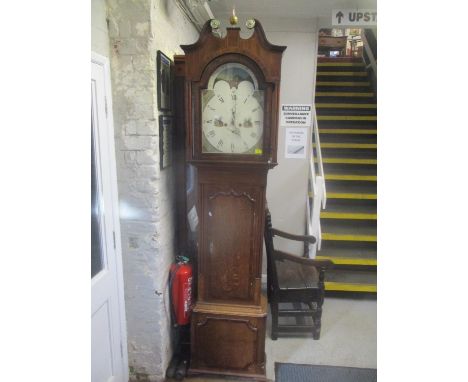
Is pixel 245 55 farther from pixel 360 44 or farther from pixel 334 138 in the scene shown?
pixel 360 44

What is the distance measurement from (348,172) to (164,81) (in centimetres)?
275

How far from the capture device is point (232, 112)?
5.16 feet

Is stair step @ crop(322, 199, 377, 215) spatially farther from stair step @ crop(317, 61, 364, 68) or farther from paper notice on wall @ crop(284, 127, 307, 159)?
stair step @ crop(317, 61, 364, 68)

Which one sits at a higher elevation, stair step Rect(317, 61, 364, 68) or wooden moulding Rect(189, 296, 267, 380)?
stair step Rect(317, 61, 364, 68)

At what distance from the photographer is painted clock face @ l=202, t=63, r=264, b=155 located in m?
1.54

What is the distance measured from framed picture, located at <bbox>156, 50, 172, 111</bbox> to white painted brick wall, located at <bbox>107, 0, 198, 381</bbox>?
5cm

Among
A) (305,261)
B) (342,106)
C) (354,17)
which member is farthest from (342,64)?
(305,261)

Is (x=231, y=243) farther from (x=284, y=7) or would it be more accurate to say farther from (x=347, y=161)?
(x=347, y=161)

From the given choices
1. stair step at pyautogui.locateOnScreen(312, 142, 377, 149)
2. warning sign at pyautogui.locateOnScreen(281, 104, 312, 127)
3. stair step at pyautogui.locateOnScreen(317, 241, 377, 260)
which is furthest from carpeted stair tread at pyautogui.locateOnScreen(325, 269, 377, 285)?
stair step at pyautogui.locateOnScreen(312, 142, 377, 149)
